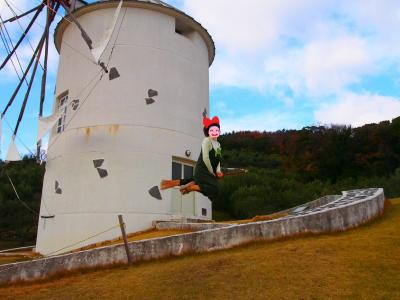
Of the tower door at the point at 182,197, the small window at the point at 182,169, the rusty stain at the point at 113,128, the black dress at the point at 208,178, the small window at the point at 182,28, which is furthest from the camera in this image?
the small window at the point at 182,28

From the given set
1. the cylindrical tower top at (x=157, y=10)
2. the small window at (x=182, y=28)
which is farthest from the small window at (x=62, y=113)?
the small window at (x=182, y=28)

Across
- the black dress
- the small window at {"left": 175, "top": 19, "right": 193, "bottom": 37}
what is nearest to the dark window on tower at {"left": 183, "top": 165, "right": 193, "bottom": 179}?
the small window at {"left": 175, "top": 19, "right": 193, "bottom": 37}

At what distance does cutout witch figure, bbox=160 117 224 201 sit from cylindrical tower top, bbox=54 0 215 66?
40.3 feet

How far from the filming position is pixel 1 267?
36.4 feet

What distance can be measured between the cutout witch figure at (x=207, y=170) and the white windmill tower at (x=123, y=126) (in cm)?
861

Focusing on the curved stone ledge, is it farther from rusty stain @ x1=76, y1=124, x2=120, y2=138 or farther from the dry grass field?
rusty stain @ x1=76, y1=124, x2=120, y2=138

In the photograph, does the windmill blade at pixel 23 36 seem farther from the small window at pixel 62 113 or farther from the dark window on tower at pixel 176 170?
the dark window on tower at pixel 176 170

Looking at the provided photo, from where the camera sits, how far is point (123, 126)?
17359mm

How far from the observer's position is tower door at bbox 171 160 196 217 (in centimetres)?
1780

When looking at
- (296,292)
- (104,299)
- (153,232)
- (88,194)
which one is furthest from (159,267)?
(88,194)

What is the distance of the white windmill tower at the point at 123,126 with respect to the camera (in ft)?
54.7

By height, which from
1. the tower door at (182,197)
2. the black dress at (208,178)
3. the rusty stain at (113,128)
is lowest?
the black dress at (208,178)

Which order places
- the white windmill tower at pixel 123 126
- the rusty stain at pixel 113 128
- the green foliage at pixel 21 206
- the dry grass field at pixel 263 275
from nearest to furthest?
1. the dry grass field at pixel 263 275
2. the white windmill tower at pixel 123 126
3. the rusty stain at pixel 113 128
4. the green foliage at pixel 21 206

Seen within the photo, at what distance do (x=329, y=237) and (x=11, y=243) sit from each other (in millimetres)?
20270
